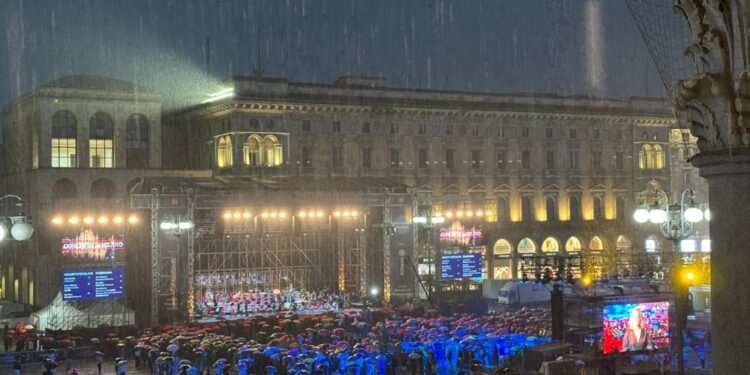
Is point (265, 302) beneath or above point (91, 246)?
beneath

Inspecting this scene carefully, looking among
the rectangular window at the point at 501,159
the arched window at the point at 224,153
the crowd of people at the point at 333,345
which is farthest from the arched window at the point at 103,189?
the rectangular window at the point at 501,159

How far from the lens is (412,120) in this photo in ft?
188

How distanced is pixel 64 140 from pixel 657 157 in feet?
134

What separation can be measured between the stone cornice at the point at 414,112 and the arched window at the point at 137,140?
12.3ft

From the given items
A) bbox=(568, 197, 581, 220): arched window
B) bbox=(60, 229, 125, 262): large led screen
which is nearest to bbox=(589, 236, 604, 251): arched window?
bbox=(568, 197, 581, 220): arched window

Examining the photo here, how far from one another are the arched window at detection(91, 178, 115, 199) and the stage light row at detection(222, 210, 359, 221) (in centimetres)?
795

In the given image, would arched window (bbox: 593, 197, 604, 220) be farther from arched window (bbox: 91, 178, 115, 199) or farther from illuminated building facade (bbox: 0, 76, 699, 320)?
arched window (bbox: 91, 178, 115, 199)

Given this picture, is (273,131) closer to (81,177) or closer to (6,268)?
(81,177)

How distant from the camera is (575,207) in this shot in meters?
63.8

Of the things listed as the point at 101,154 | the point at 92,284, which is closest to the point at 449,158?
the point at 101,154

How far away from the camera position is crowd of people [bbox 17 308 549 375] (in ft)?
87.5

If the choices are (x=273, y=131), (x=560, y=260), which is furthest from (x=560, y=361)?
(x=273, y=131)

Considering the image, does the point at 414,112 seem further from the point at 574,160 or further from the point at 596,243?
the point at 596,243

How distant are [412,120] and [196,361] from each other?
3103 centimetres
